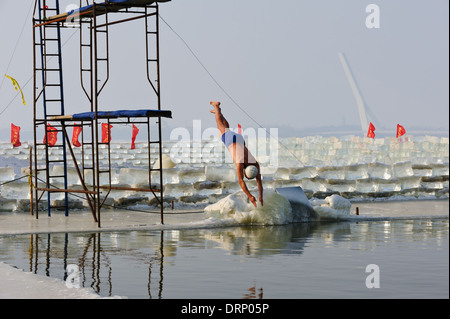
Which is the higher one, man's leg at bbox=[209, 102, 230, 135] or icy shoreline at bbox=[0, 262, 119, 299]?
man's leg at bbox=[209, 102, 230, 135]

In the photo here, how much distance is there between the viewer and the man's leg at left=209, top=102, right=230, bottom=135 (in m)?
19.9

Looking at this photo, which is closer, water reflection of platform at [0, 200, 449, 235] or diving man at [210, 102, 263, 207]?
water reflection of platform at [0, 200, 449, 235]

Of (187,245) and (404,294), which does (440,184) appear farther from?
(404,294)

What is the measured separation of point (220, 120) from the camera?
65.7 ft

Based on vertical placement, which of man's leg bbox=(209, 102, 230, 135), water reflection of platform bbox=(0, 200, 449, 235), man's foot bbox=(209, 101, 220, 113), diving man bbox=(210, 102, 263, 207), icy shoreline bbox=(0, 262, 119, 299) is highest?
man's foot bbox=(209, 101, 220, 113)

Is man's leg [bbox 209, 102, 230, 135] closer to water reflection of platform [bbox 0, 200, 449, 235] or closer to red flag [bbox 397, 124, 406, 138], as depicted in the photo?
water reflection of platform [bbox 0, 200, 449, 235]

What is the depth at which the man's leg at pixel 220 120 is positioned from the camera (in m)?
19.9

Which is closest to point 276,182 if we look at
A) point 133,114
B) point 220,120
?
point 220,120

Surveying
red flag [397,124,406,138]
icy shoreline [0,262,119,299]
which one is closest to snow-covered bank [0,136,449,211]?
icy shoreline [0,262,119,299]

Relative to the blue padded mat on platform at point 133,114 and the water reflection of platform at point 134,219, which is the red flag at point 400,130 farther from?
the blue padded mat on platform at point 133,114

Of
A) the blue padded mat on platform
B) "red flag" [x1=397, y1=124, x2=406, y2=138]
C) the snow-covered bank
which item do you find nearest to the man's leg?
the blue padded mat on platform

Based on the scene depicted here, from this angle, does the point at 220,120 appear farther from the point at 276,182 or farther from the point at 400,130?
the point at 400,130

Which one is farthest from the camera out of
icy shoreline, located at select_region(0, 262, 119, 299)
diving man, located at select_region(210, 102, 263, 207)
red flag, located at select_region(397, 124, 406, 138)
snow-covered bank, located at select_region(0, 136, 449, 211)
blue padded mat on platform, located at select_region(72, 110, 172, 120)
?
red flag, located at select_region(397, 124, 406, 138)

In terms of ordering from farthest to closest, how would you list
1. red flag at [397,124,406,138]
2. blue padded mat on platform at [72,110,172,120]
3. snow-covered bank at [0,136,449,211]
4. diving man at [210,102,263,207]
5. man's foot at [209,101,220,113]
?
red flag at [397,124,406,138], snow-covered bank at [0,136,449,211], man's foot at [209,101,220,113], diving man at [210,102,263,207], blue padded mat on platform at [72,110,172,120]
